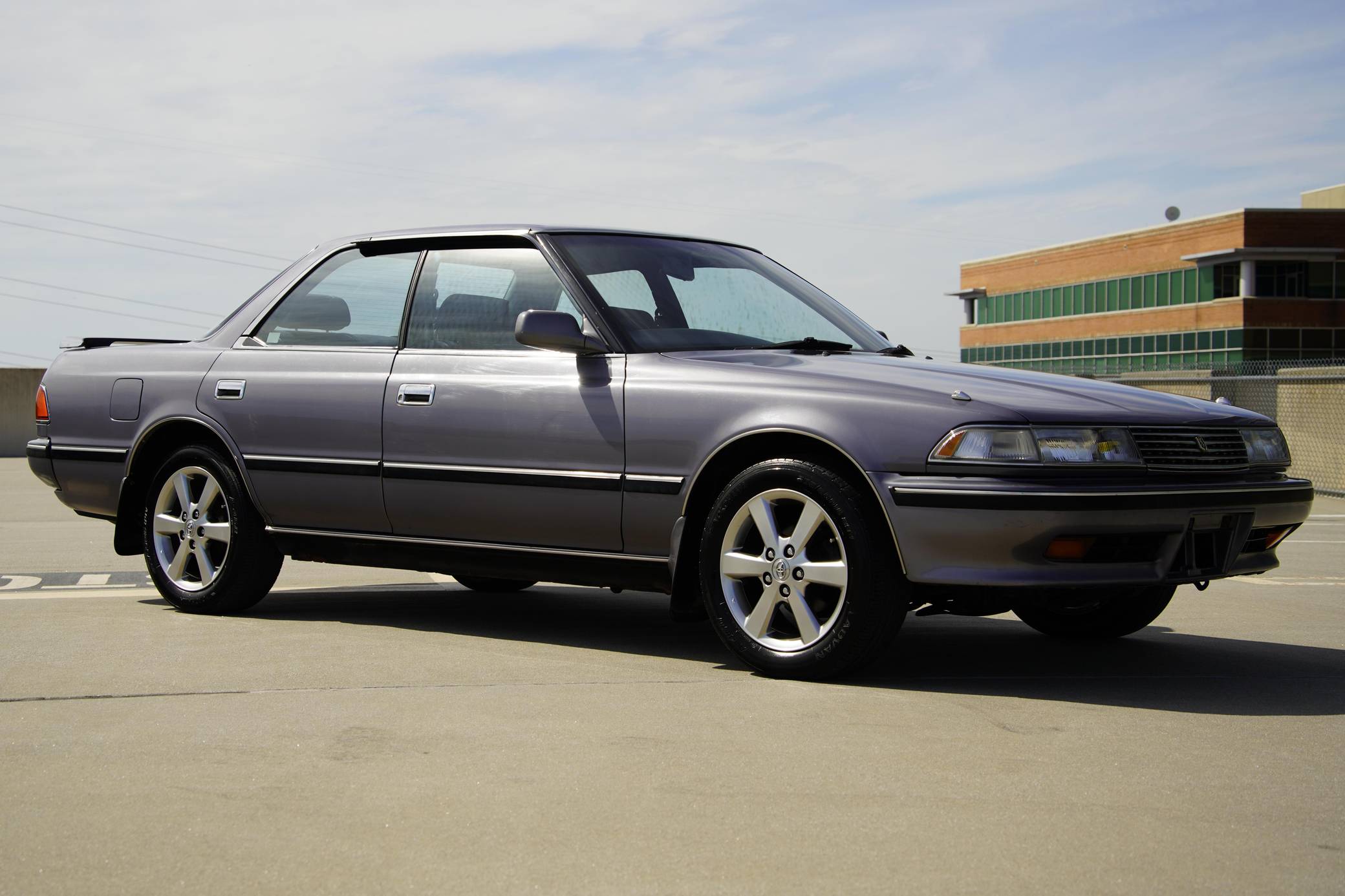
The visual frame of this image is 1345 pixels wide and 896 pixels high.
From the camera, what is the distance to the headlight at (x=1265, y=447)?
5578 millimetres

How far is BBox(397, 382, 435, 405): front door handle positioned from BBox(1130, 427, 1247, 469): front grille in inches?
107

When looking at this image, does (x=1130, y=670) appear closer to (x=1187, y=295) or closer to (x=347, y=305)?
(x=347, y=305)

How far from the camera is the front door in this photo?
19.1 feet

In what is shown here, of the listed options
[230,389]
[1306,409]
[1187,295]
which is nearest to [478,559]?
[230,389]

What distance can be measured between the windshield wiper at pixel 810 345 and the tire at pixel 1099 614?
49.1 inches

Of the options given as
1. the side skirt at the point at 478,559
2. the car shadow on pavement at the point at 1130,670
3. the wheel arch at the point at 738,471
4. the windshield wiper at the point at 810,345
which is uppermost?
the windshield wiper at the point at 810,345

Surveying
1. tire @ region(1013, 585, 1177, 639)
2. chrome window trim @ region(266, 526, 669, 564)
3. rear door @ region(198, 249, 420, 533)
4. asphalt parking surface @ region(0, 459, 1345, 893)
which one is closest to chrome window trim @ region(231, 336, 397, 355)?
rear door @ region(198, 249, 420, 533)

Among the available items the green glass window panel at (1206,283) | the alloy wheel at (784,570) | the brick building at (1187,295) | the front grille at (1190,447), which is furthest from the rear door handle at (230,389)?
the green glass window panel at (1206,283)

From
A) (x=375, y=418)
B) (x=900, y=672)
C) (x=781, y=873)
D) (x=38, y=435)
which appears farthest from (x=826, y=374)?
(x=38, y=435)

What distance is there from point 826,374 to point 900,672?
110 centimetres

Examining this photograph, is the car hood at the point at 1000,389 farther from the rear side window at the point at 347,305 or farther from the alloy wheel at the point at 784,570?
the rear side window at the point at 347,305

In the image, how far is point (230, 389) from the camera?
7.00m

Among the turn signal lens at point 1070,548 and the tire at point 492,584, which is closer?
the turn signal lens at point 1070,548

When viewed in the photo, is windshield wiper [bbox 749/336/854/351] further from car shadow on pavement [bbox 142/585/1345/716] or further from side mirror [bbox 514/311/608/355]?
car shadow on pavement [bbox 142/585/1345/716]
